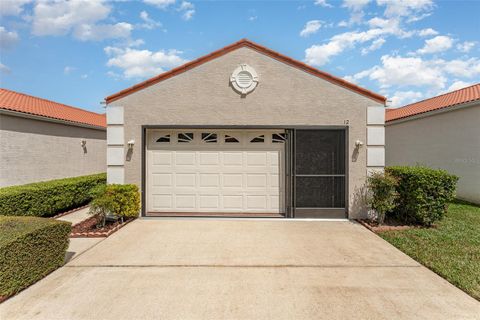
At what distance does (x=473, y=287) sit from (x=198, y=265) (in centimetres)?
415

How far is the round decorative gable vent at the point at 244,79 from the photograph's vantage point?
7.38 meters

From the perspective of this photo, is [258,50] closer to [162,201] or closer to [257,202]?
[257,202]

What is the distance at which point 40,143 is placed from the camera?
1021 cm

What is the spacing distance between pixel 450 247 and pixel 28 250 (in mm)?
7556

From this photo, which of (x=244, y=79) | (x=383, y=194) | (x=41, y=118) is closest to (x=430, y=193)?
(x=383, y=194)

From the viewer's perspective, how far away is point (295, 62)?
7.39 m

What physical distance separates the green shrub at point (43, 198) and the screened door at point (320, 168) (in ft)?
19.4

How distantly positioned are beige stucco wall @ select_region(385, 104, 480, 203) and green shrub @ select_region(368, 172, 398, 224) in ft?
18.2

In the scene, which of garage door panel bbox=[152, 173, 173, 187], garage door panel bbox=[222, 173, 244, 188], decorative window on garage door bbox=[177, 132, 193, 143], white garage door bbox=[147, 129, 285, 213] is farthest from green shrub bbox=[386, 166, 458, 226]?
garage door panel bbox=[152, 173, 173, 187]

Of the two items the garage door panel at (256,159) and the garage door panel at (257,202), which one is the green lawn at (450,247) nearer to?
the garage door panel at (257,202)

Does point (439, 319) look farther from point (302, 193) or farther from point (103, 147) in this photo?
point (103, 147)

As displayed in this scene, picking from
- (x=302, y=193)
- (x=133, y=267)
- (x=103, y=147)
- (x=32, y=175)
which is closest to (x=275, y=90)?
(x=302, y=193)

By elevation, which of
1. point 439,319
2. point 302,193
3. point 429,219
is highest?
point 302,193

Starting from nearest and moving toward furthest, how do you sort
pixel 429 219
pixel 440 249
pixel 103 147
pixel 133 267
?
pixel 133 267, pixel 440 249, pixel 429 219, pixel 103 147
